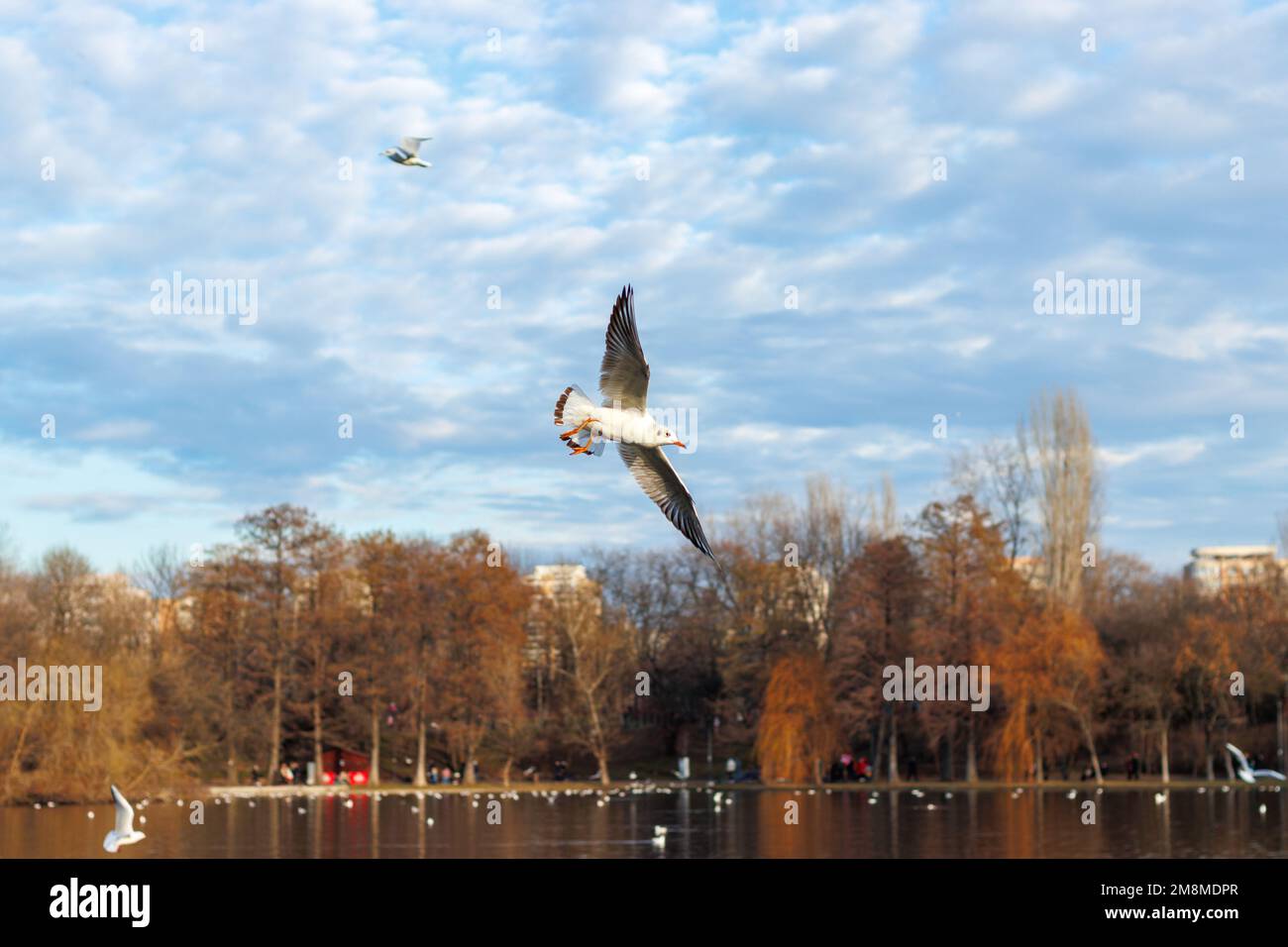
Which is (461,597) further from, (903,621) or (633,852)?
(633,852)

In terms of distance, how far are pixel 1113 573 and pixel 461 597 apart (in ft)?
156

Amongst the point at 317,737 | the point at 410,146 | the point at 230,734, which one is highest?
the point at 410,146

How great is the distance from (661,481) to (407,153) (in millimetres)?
6919

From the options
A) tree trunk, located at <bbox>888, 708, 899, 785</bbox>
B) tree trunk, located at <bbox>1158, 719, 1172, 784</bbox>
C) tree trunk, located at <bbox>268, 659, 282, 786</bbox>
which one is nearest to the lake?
tree trunk, located at <bbox>1158, 719, 1172, 784</bbox>

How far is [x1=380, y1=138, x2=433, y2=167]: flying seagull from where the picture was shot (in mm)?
19188

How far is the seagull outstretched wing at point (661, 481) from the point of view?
1476 cm

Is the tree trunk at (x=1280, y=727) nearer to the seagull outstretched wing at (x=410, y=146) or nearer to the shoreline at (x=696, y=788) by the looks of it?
the shoreline at (x=696, y=788)

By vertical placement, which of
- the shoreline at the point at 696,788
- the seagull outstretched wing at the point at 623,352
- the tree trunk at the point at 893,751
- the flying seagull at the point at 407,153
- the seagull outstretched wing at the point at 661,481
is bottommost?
the shoreline at the point at 696,788

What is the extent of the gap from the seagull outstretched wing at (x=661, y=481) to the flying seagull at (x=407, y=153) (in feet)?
20.3

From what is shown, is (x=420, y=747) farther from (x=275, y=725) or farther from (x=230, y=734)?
(x=230, y=734)

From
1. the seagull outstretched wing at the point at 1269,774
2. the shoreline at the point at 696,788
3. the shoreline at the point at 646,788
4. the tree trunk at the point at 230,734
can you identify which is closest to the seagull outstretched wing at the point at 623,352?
the seagull outstretched wing at the point at 1269,774

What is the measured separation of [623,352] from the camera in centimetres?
1377

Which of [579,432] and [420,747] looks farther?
[420,747]

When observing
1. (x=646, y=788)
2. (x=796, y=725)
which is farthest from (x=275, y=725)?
(x=796, y=725)
